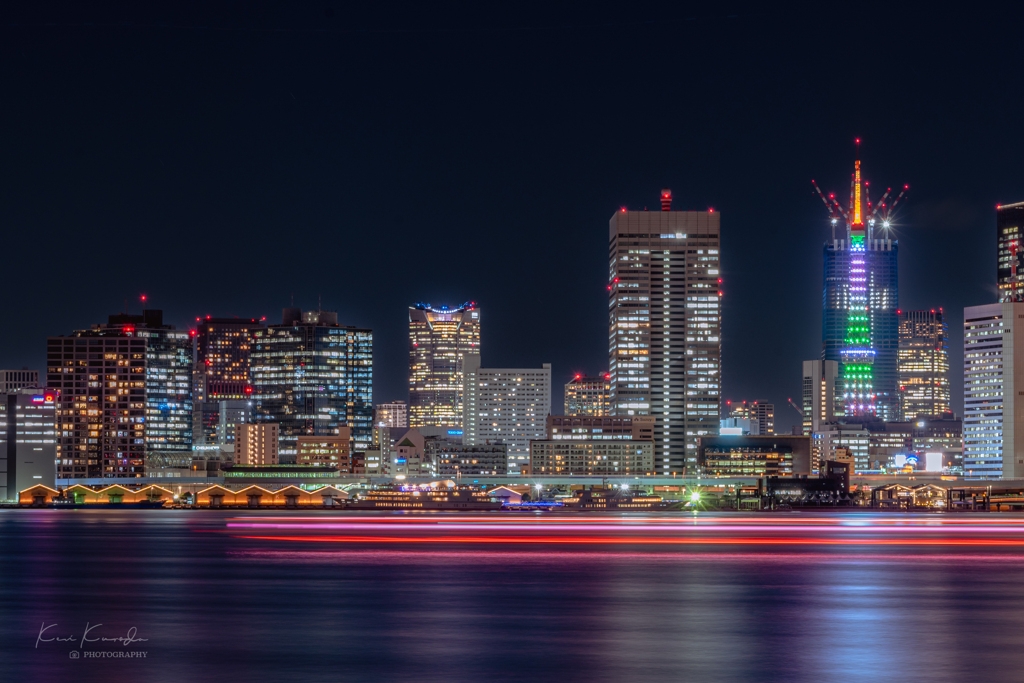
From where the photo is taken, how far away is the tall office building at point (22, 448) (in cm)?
14800

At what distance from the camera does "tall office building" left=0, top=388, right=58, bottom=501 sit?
5827 inches

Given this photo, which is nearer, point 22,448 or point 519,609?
point 519,609

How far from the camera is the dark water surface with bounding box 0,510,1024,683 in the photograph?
2516 centimetres

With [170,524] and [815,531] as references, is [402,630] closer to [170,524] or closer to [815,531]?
[815,531]

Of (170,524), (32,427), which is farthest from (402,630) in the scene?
(32,427)

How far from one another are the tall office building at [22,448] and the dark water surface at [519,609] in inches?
3603

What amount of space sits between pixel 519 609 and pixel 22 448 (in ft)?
438

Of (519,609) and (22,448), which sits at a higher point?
(519,609)

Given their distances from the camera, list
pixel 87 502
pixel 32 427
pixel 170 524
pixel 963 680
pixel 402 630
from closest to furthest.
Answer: pixel 963 680, pixel 402 630, pixel 170 524, pixel 87 502, pixel 32 427

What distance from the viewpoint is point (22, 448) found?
151500 mm

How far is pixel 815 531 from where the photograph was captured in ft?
246

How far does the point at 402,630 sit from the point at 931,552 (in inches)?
1369

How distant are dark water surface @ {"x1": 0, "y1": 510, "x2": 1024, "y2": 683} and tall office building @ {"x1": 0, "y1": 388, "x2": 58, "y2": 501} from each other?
91.5m

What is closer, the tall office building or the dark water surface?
the dark water surface
